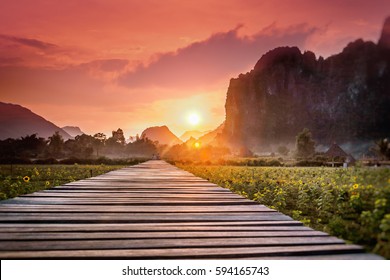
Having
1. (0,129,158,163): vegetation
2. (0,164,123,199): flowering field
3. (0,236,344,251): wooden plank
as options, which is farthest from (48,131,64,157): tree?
(0,236,344,251): wooden plank

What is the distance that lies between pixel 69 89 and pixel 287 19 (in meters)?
5.78

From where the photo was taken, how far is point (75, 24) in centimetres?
722

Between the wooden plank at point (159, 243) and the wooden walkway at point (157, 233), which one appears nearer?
the wooden walkway at point (157, 233)

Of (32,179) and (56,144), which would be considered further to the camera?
(56,144)

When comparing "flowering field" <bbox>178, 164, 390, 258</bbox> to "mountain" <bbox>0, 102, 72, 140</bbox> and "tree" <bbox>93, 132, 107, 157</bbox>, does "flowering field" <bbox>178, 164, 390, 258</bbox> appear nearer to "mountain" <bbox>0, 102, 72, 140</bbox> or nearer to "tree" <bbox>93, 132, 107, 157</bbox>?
"mountain" <bbox>0, 102, 72, 140</bbox>

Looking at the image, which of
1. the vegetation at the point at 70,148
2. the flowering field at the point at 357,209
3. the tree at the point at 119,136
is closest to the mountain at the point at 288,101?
the vegetation at the point at 70,148

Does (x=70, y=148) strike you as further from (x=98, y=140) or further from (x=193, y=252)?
(x=193, y=252)

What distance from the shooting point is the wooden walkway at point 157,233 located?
2.45 meters

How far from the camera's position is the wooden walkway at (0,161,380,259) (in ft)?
8.03

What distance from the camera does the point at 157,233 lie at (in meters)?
3.02

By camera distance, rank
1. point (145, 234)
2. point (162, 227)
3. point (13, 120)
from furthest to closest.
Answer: point (13, 120)
point (162, 227)
point (145, 234)

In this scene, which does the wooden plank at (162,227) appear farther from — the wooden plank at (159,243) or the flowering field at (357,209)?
the flowering field at (357,209)

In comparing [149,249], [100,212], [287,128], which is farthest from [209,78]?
[287,128]

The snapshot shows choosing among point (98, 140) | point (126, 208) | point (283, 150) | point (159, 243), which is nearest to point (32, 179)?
point (126, 208)
